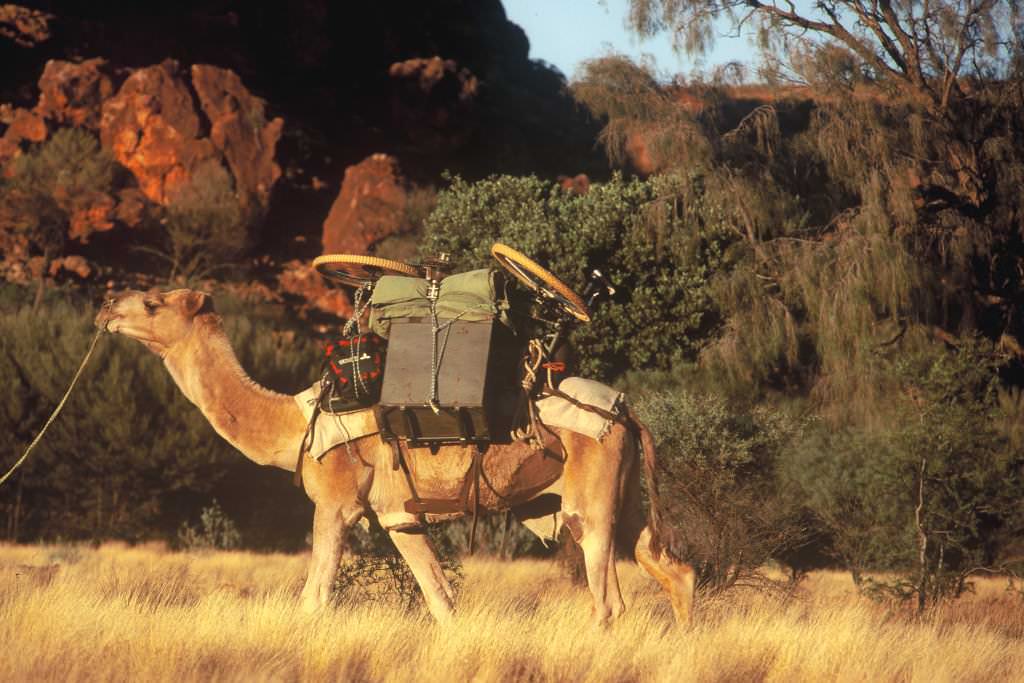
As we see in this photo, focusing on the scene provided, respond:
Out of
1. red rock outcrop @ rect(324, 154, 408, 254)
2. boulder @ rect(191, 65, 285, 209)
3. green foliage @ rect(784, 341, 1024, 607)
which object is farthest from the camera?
boulder @ rect(191, 65, 285, 209)

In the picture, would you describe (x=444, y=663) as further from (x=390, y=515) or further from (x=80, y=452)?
(x=80, y=452)

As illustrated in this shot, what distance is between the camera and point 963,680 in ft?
26.4

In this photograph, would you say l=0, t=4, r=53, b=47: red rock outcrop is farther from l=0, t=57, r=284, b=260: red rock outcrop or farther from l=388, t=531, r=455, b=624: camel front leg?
l=388, t=531, r=455, b=624: camel front leg

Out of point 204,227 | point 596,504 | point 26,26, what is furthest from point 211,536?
point 26,26

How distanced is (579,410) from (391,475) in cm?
141

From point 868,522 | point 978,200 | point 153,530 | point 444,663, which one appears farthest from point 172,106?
point 444,663

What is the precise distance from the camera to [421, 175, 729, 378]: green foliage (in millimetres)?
20875

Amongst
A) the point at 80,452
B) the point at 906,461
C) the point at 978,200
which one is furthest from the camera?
the point at 80,452

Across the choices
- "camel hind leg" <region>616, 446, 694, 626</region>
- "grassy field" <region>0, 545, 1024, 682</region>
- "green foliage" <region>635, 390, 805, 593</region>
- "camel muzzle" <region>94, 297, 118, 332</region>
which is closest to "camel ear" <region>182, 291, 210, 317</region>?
"camel muzzle" <region>94, 297, 118, 332</region>

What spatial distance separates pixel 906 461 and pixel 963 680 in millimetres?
6524

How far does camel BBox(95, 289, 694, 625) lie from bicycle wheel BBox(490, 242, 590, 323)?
933mm

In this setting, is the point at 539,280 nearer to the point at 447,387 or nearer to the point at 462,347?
the point at 462,347

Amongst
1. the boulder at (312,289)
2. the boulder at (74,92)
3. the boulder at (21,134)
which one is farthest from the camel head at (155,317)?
the boulder at (74,92)

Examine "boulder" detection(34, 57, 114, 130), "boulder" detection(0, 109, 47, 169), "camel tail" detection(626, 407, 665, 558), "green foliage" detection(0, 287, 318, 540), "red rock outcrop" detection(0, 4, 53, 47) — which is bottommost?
"green foliage" detection(0, 287, 318, 540)
